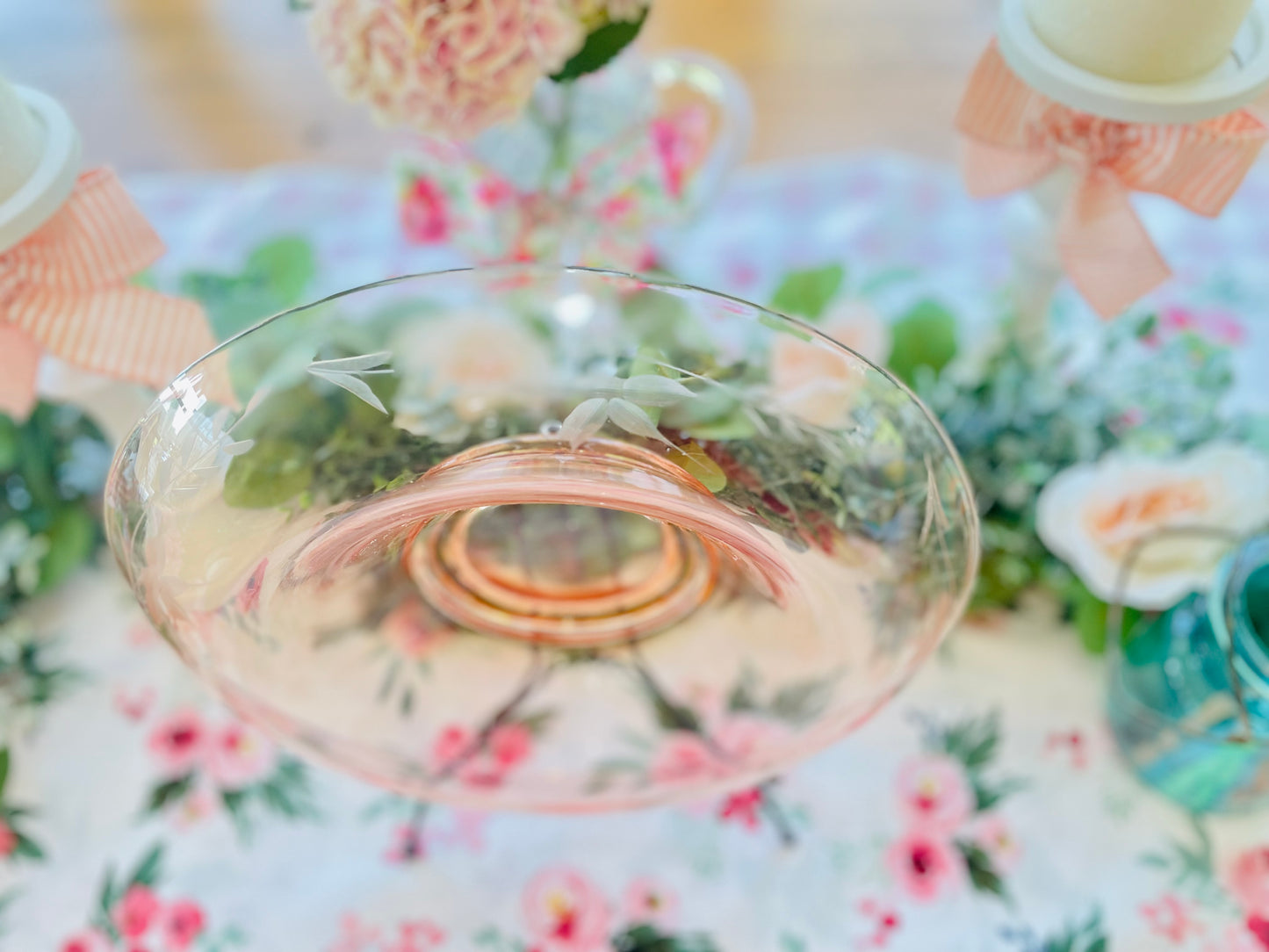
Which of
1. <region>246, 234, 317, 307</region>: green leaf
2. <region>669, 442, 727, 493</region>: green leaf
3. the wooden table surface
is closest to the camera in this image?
<region>669, 442, 727, 493</region>: green leaf

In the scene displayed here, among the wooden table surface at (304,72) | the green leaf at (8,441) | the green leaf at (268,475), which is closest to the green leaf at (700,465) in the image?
the green leaf at (268,475)

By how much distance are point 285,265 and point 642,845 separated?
32 cm

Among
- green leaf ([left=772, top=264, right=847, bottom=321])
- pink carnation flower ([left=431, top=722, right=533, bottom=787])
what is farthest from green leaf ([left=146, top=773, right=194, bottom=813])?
green leaf ([left=772, top=264, right=847, bottom=321])

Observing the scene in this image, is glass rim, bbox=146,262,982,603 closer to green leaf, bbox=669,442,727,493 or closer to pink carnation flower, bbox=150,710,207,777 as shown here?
green leaf, bbox=669,442,727,493

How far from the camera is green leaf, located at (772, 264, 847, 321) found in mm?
454

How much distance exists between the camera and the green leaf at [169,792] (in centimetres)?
39

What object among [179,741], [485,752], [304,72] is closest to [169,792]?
[179,741]

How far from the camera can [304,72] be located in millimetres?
726

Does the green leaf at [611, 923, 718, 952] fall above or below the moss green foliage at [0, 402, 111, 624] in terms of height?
below

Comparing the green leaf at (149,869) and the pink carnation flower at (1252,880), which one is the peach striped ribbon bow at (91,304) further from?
the pink carnation flower at (1252,880)

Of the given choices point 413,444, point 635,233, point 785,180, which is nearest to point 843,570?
point 413,444

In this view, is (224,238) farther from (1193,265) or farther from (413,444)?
(1193,265)

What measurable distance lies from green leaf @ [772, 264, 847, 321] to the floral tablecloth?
0.51ft

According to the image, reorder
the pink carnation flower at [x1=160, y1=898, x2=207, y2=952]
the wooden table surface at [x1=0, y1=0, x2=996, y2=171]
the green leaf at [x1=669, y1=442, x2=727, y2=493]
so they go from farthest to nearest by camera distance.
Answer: the wooden table surface at [x1=0, y1=0, x2=996, y2=171], the pink carnation flower at [x1=160, y1=898, x2=207, y2=952], the green leaf at [x1=669, y1=442, x2=727, y2=493]
